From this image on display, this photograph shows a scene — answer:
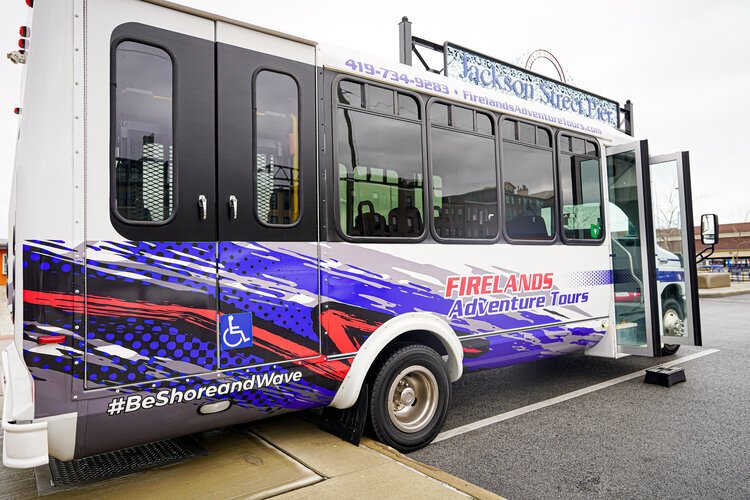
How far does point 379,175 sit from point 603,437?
2.87 meters

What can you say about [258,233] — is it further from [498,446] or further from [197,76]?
[498,446]

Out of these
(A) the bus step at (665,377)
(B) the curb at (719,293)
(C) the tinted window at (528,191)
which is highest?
(C) the tinted window at (528,191)

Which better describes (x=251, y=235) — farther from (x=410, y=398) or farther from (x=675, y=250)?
(x=675, y=250)

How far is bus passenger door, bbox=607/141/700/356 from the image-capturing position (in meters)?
5.86

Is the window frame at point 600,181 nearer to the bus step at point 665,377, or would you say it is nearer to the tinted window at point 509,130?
the tinted window at point 509,130

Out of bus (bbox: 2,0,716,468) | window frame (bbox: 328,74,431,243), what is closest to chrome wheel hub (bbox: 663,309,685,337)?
bus (bbox: 2,0,716,468)

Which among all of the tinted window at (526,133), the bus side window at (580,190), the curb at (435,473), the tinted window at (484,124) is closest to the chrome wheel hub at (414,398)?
the curb at (435,473)

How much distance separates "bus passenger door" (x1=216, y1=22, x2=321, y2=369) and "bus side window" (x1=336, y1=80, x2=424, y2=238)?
0.29m

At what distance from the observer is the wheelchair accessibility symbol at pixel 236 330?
9.84ft

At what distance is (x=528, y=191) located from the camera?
505 centimetres

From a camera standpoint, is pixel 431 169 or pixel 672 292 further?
pixel 672 292

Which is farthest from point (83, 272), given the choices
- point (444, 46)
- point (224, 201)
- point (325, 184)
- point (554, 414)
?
point (444, 46)

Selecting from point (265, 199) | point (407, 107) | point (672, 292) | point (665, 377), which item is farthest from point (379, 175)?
point (672, 292)

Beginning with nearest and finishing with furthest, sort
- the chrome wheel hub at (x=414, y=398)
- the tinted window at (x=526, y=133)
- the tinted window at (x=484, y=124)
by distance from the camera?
the chrome wheel hub at (x=414, y=398)
the tinted window at (x=484, y=124)
the tinted window at (x=526, y=133)
